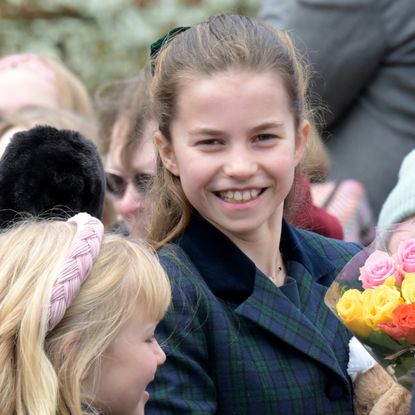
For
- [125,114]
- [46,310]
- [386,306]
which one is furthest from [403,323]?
[125,114]

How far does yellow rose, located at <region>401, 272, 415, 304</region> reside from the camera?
3117 mm

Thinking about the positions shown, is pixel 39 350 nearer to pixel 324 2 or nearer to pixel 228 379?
pixel 228 379

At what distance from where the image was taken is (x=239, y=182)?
3.43 m

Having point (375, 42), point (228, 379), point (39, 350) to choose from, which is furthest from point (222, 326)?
point (375, 42)

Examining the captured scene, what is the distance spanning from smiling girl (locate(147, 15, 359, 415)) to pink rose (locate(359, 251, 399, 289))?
27 cm

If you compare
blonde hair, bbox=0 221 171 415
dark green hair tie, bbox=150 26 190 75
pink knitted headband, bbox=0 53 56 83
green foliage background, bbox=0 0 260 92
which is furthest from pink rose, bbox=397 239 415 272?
green foliage background, bbox=0 0 260 92

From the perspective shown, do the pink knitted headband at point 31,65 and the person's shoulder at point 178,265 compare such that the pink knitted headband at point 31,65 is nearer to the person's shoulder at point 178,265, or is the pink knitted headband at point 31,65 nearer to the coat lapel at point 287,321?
the person's shoulder at point 178,265

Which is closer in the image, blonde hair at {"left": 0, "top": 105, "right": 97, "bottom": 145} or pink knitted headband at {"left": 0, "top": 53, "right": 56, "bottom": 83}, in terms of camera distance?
blonde hair at {"left": 0, "top": 105, "right": 97, "bottom": 145}

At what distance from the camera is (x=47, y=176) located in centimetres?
363

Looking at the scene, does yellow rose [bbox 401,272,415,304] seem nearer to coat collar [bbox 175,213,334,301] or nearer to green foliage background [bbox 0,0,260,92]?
coat collar [bbox 175,213,334,301]

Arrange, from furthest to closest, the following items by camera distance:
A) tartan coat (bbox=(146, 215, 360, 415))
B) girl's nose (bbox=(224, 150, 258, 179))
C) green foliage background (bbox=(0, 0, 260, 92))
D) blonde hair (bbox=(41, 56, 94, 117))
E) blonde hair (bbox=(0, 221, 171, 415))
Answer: green foliage background (bbox=(0, 0, 260, 92)) < blonde hair (bbox=(41, 56, 94, 117)) < girl's nose (bbox=(224, 150, 258, 179)) < tartan coat (bbox=(146, 215, 360, 415)) < blonde hair (bbox=(0, 221, 171, 415))

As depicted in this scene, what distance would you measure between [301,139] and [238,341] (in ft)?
2.04

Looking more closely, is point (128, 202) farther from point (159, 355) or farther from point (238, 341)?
point (159, 355)

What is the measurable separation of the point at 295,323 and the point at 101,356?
649 millimetres
